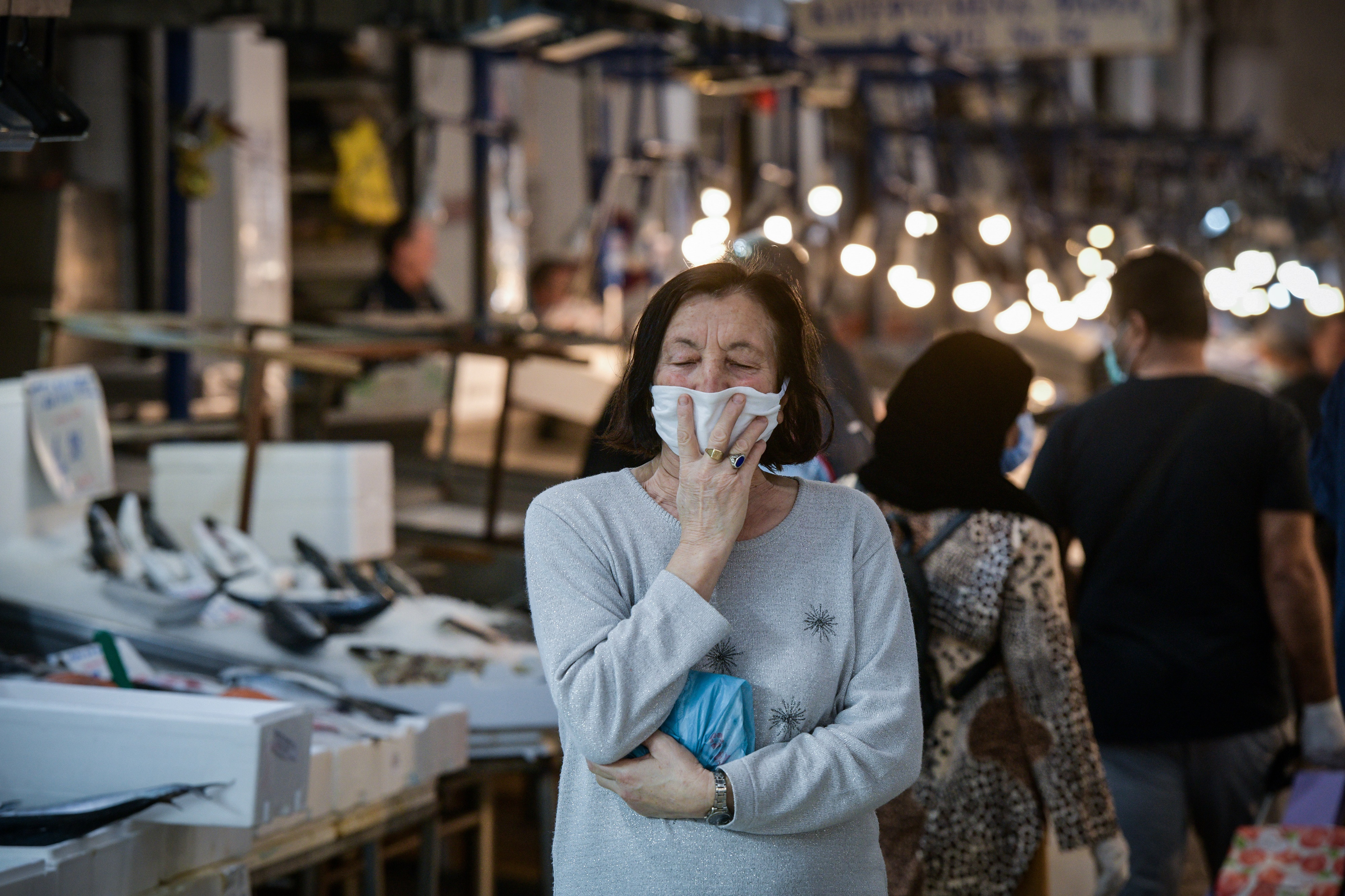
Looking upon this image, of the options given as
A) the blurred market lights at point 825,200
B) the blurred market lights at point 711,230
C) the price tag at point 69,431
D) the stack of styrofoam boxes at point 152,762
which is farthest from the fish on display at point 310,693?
the blurred market lights at point 825,200

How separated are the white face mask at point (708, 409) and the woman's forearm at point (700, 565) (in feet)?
0.44

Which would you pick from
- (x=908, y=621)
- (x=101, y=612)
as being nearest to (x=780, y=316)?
(x=908, y=621)

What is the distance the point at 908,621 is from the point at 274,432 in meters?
6.01

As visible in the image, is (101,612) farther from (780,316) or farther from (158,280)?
(158,280)

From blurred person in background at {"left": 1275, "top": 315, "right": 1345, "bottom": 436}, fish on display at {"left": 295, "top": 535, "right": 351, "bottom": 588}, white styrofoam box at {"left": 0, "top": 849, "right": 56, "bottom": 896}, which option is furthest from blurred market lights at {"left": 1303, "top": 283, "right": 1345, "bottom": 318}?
white styrofoam box at {"left": 0, "top": 849, "right": 56, "bottom": 896}

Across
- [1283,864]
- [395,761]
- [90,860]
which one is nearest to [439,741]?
[395,761]

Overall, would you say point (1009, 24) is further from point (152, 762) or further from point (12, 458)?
point (152, 762)

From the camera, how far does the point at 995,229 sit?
8.52m

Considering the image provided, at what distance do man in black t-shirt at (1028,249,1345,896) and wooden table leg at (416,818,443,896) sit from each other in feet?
5.18

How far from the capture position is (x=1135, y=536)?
3168mm

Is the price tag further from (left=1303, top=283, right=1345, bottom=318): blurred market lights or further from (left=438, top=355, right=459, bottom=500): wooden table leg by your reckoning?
(left=1303, top=283, right=1345, bottom=318): blurred market lights

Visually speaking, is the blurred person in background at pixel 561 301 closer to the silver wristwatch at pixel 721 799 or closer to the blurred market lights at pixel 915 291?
the blurred market lights at pixel 915 291

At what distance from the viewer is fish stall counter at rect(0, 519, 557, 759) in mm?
3578

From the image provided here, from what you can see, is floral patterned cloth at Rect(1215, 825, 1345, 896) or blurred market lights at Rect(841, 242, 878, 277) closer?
floral patterned cloth at Rect(1215, 825, 1345, 896)
